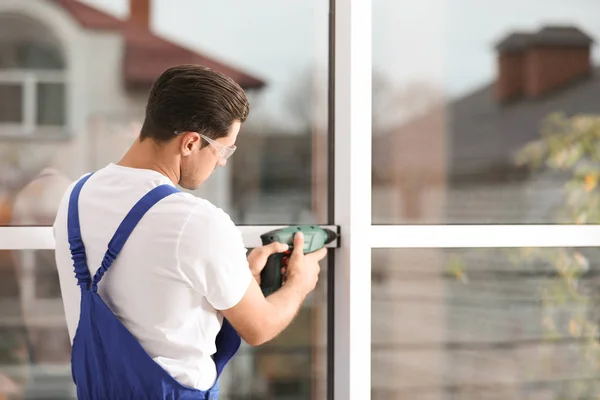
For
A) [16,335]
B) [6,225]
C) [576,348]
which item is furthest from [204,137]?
[576,348]

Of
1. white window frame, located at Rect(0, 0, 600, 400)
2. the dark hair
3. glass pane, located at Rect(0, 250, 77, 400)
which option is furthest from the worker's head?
glass pane, located at Rect(0, 250, 77, 400)

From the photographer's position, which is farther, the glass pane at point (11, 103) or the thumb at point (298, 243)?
the glass pane at point (11, 103)

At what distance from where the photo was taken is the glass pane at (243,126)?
72.2 inches

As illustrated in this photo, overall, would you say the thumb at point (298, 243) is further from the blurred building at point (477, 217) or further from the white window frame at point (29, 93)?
the white window frame at point (29, 93)

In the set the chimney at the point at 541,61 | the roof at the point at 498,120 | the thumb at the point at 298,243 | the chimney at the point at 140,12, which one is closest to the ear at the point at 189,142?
the thumb at the point at 298,243

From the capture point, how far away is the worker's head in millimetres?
1363

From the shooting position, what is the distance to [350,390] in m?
1.89

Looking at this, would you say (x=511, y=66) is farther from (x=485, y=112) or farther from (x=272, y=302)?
(x=272, y=302)

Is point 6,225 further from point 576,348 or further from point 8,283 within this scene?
point 576,348

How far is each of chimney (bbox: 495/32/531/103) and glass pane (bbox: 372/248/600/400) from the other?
466mm

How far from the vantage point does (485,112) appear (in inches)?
82.5

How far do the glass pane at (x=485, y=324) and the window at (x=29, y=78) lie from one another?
38.0 inches

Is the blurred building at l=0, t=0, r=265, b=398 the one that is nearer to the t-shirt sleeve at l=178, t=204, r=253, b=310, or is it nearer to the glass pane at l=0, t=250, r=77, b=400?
the glass pane at l=0, t=250, r=77, b=400

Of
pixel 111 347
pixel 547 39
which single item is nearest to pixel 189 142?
pixel 111 347
